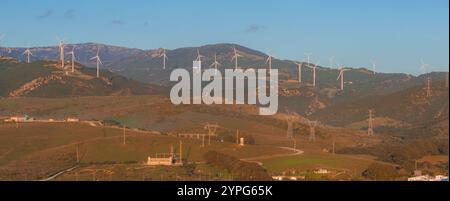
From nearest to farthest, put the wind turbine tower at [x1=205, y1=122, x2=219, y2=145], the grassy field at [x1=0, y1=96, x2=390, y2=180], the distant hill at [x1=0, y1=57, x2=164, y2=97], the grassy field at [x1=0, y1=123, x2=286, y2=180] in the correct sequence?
the grassy field at [x1=0, y1=123, x2=286, y2=180], the grassy field at [x1=0, y1=96, x2=390, y2=180], the wind turbine tower at [x1=205, y1=122, x2=219, y2=145], the distant hill at [x1=0, y1=57, x2=164, y2=97]

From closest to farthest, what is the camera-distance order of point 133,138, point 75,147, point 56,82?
point 75,147 < point 133,138 < point 56,82

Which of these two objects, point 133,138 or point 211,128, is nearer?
point 133,138

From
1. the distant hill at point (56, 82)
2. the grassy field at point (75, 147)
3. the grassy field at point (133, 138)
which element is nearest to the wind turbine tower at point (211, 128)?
the grassy field at point (133, 138)

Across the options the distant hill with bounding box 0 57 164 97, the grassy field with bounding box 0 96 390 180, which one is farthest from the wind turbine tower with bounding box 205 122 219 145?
the distant hill with bounding box 0 57 164 97

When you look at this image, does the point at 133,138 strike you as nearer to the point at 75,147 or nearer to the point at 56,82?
the point at 75,147

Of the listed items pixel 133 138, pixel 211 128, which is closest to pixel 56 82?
pixel 211 128

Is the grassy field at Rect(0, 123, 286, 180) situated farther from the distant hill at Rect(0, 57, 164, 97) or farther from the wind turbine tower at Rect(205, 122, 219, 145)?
the distant hill at Rect(0, 57, 164, 97)

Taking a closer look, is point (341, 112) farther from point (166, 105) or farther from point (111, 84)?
point (166, 105)

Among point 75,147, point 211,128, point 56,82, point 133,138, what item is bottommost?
point 75,147

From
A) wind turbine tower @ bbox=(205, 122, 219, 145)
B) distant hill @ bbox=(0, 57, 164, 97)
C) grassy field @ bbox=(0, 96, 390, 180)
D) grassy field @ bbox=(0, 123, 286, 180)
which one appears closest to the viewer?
grassy field @ bbox=(0, 123, 286, 180)
